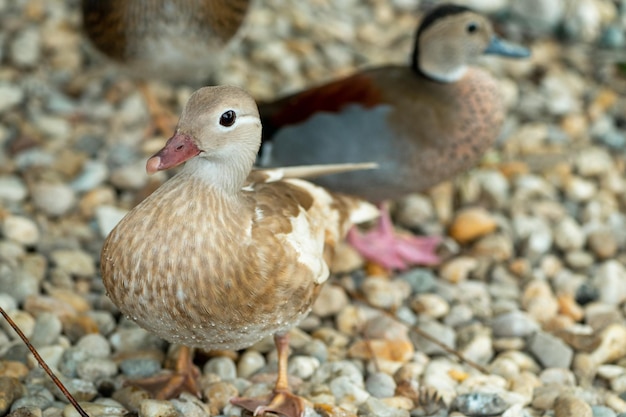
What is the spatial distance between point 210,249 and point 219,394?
74cm

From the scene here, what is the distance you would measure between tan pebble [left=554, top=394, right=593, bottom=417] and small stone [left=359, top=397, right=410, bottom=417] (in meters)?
0.56

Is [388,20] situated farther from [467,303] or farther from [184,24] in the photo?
[467,303]

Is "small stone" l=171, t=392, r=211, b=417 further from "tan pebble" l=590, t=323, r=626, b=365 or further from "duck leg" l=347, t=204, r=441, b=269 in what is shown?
"tan pebble" l=590, t=323, r=626, b=365

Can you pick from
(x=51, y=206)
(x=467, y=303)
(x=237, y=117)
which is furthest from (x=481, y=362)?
(x=51, y=206)

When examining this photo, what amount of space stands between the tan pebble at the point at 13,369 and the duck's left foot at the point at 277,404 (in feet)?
2.59

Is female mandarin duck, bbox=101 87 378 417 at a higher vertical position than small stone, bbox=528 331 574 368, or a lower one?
higher

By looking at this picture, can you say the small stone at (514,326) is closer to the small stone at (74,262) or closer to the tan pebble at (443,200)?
the tan pebble at (443,200)

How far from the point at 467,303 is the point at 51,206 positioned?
204cm

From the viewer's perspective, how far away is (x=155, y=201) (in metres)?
2.96

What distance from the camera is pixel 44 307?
372 centimetres

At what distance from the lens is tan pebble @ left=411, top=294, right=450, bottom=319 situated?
4102 millimetres

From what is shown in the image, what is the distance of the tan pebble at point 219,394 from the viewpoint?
3.36 meters

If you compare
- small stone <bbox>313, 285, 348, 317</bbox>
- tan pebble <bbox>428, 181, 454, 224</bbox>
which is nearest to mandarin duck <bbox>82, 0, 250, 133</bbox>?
tan pebble <bbox>428, 181, 454, 224</bbox>

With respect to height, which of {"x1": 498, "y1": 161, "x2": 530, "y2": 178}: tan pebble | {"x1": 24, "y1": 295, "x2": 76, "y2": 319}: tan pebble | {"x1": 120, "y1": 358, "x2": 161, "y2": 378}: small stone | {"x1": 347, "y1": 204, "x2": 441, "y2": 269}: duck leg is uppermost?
{"x1": 498, "y1": 161, "x2": 530, "y2": 178}: tan pebble
